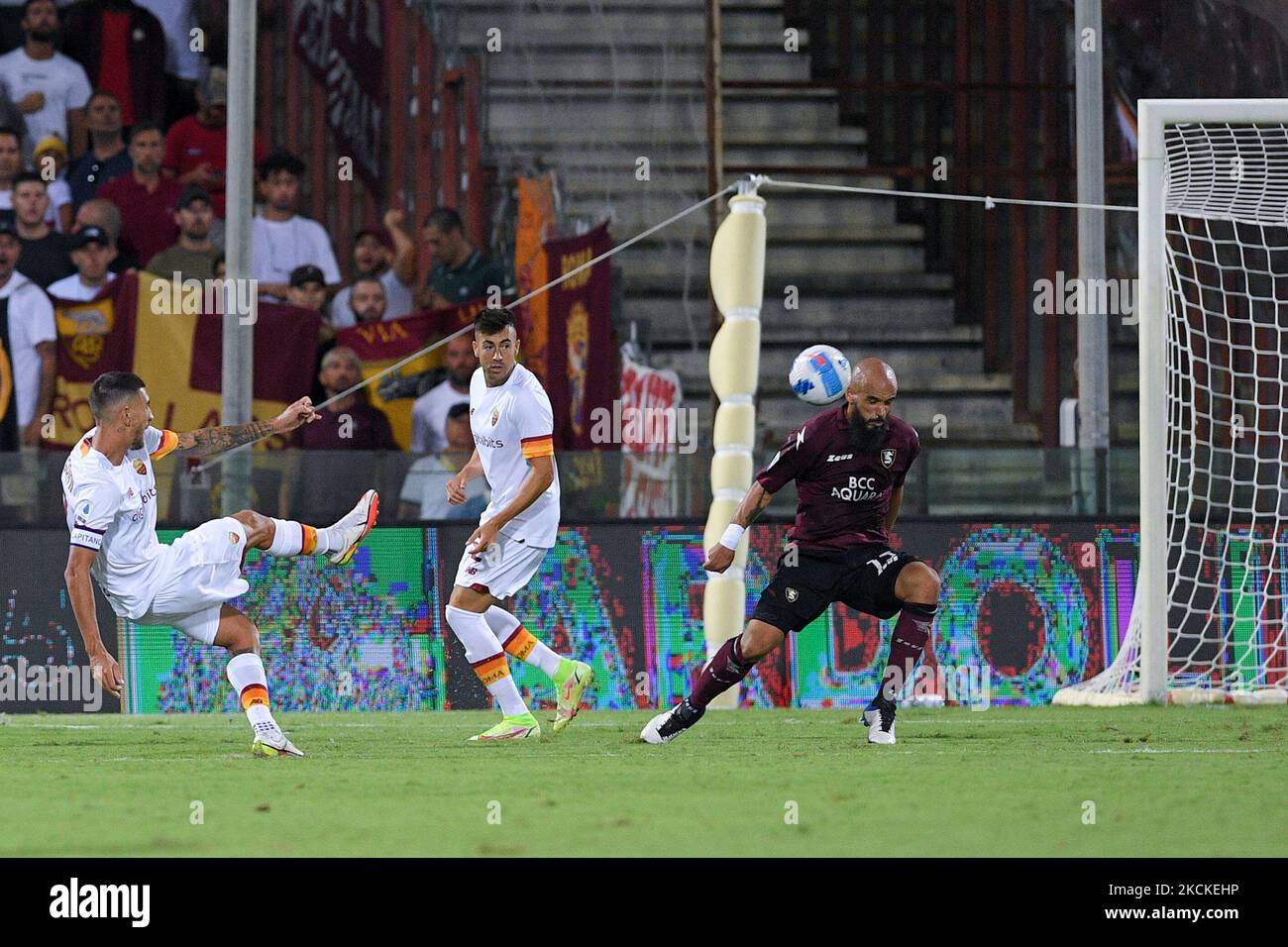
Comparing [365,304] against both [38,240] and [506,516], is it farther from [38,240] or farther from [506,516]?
[506,516]

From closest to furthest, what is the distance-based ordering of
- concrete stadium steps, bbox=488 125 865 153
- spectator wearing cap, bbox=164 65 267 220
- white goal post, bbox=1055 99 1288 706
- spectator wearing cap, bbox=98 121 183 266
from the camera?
1. white goal post, bbox=1055 99 1288 706
2. spectator wearing cap, bbox=98 121 183 266
3. spectator wearing cap, bbox=164 65 267 220
4. concrete stadium steps, bbox=488 125 865 153

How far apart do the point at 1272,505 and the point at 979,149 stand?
7.04m

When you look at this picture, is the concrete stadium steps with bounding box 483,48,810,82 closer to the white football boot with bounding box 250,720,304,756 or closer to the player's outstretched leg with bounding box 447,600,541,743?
the player's outstretched leg with bounding box 447,600,541,743

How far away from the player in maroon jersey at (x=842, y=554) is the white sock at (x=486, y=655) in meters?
0.63

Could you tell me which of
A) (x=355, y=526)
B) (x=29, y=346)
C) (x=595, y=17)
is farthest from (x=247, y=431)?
(x=595, y=17)

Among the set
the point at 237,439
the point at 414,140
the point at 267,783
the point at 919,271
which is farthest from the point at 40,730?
the point at 919,271

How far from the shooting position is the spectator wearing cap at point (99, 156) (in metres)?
14.5

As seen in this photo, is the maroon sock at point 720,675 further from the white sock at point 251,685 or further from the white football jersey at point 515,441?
the white sock at point 251,685

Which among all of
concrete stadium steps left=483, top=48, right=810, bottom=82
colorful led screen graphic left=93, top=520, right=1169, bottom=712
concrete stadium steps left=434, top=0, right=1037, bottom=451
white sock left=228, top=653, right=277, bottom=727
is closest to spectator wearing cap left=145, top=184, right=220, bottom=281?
concrete stadium steps left=434, top=0, right=1037, bottom=451

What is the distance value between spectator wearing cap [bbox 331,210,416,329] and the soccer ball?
21.4ft

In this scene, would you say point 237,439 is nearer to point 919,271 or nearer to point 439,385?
point 439,385

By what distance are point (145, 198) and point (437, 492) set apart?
4.43 m

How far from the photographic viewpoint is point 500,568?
835 cm

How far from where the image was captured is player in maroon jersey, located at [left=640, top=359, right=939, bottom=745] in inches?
312
